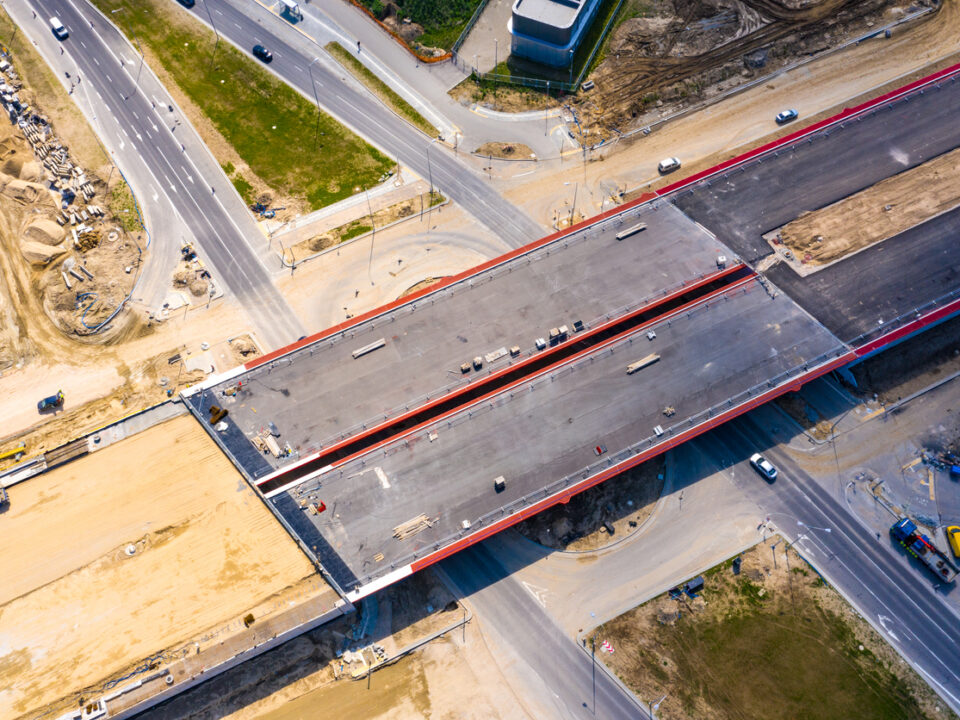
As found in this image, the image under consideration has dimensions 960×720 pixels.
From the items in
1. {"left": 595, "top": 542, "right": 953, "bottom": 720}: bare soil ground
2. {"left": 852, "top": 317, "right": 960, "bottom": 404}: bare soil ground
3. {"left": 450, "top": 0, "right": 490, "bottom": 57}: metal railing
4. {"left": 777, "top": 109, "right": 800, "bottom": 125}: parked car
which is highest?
{"left": 450, "top": 0, "right": 490, "bottom": 57}: metal railing

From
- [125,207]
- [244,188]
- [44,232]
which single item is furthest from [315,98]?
[44,232]

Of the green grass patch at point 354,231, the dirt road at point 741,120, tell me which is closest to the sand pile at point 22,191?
the green grass patch at point 354,231

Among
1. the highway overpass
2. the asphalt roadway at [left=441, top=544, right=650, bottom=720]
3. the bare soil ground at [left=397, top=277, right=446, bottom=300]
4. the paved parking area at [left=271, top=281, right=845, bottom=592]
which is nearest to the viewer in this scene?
the paved parking area at [left=271, top=281, right=845, bottom=592]

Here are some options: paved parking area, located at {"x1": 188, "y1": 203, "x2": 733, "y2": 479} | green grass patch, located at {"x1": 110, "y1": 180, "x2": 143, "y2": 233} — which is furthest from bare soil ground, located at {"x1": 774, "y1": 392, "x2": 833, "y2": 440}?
green grass patch, located at {"x1": 110, "y1": 180, "x2": 143, "y2": 233}

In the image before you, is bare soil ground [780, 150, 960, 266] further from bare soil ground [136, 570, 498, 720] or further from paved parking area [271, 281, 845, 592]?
bare soil ground [136, 570, 498, 720]

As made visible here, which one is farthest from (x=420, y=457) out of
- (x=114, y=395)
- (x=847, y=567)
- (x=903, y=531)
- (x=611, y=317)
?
(x=903, y=531)

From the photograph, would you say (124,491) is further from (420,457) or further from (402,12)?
(402,12)

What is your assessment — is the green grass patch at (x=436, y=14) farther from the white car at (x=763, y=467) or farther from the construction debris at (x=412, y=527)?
the white car at (x=763, y=467)
